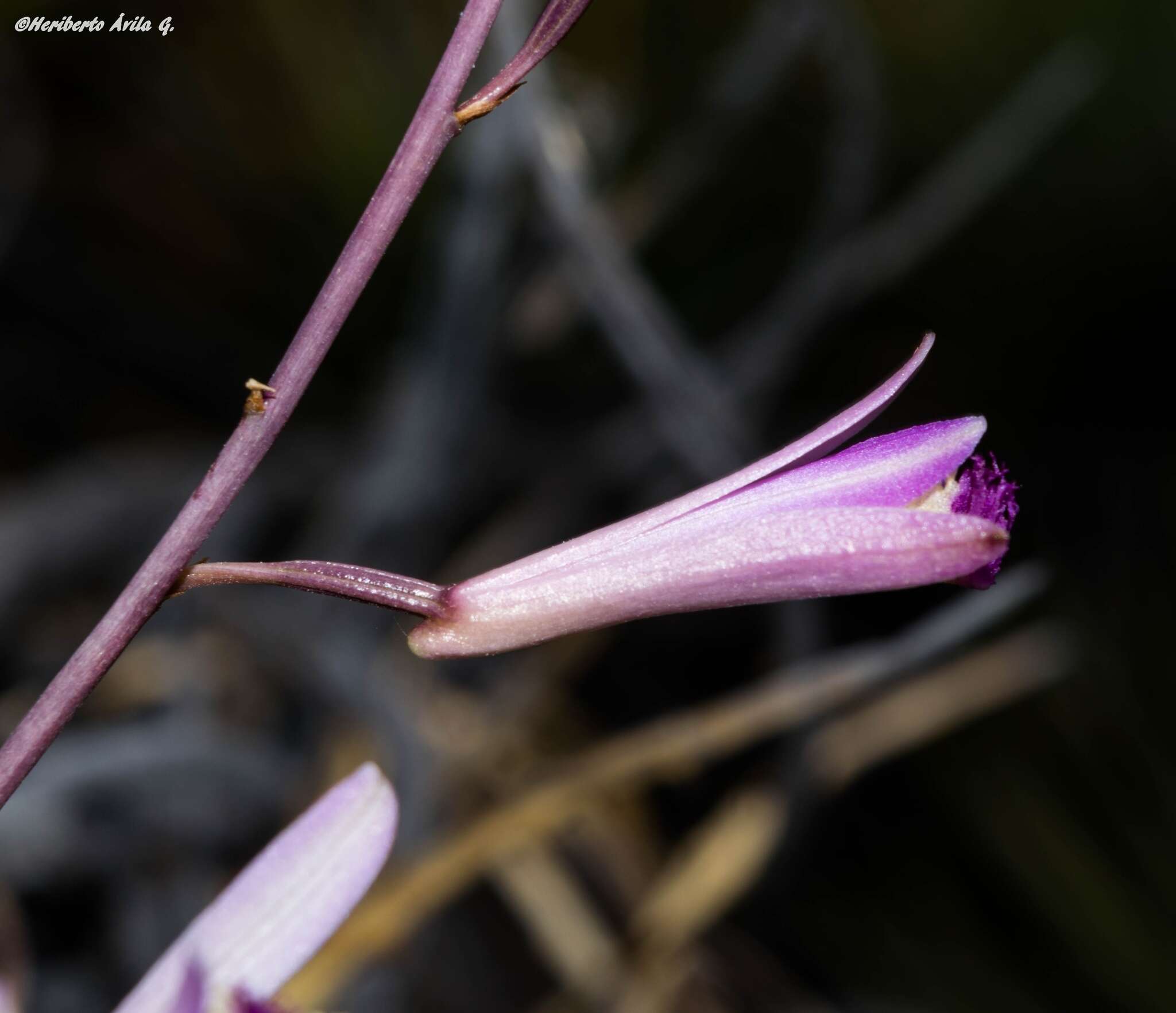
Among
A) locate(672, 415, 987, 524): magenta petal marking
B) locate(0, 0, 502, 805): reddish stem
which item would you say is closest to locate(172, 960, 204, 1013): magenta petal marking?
locate(0, 0, 502, 805): reddish stem

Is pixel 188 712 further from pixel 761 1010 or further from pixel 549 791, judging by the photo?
Answer: pixel 761 1010

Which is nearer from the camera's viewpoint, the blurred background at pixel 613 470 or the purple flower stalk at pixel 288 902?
the purple flower stalk at pixel 288 902

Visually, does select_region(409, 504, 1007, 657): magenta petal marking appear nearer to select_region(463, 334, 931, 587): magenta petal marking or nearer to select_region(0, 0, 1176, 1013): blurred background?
select_region(463, 334, 931, 587): magenta petal marking

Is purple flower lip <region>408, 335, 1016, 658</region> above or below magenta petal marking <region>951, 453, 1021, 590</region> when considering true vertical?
above

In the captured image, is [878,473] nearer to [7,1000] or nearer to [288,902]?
[288,902]

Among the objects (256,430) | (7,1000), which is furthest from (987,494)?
(7,1000)

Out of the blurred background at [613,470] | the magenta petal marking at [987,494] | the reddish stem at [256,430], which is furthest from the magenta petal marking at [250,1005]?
the blurred background at [613,470]

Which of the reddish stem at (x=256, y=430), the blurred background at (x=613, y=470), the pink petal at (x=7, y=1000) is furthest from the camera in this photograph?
the blurred background at (x=613, y=470)

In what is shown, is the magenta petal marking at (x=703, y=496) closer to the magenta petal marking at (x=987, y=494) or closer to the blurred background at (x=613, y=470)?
the magenta petal marking at (x=987, y=494)

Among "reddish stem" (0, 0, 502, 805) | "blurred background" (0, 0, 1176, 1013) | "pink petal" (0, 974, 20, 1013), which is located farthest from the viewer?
"blurred background" (0, 0, 1176, 1013)

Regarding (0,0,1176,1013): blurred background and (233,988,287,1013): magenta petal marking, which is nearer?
(233,988,287,1013): magenta petal marking
